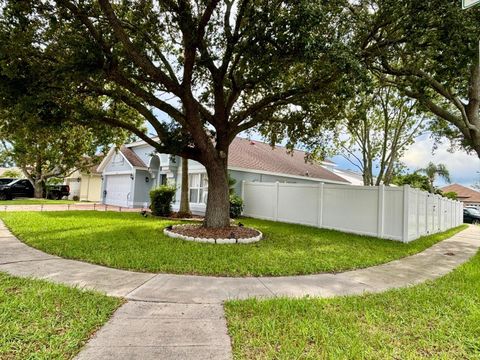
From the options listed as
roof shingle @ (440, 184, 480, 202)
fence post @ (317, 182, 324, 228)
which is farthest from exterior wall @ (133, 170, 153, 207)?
roof shingle @ (440, 184, 480, 202)

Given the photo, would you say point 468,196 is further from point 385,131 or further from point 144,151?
point 144,151

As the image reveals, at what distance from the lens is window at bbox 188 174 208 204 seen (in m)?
18.3

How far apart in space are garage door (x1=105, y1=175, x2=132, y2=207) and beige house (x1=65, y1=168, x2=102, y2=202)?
5456 mm

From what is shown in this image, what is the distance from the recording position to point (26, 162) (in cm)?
2661

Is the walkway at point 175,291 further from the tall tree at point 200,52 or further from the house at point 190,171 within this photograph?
the house at point 190,171

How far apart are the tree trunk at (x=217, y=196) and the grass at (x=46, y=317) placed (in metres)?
6.04

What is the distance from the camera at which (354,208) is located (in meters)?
12.2

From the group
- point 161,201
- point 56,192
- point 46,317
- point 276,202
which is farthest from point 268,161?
point 56,192

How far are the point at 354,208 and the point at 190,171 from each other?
10.6 metres

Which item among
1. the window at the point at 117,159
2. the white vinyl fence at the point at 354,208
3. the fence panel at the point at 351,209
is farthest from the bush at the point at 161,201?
the window at the point at 117,159

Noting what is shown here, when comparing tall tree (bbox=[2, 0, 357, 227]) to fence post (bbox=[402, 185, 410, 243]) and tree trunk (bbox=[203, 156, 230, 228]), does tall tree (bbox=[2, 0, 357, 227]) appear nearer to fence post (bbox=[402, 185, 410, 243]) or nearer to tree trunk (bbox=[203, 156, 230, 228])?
tree trunk (bbox=[203, 156, 230, 228])

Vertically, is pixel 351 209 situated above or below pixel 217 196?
below

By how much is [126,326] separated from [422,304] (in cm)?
424

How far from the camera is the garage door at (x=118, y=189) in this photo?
2258 cm
